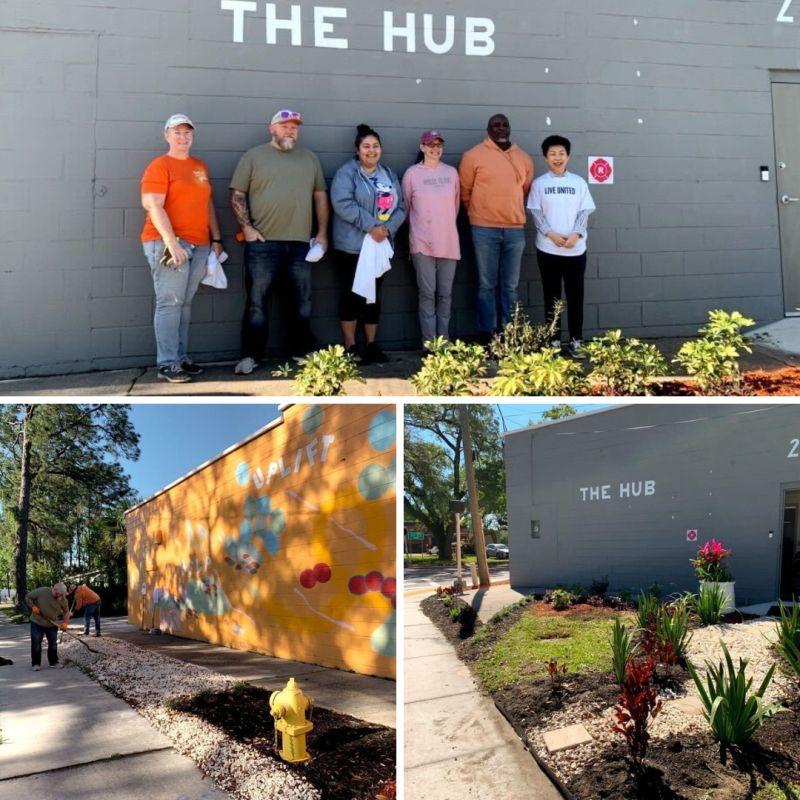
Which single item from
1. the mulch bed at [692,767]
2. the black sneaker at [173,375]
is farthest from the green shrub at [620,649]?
the black sneaker at [173,375]

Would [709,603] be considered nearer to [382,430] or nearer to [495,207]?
[382,430]

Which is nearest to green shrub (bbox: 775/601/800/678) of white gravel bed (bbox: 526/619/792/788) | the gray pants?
white gravel bed (bbox: 526/619/792/788)

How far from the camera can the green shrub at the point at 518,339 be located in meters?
6.54

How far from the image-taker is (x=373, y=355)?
705 centimetres

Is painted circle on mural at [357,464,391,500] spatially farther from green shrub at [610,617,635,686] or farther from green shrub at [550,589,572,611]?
green shrub at [610,617,635,686]

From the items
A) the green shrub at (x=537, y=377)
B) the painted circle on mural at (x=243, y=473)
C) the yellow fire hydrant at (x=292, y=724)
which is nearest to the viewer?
the yellow fire hydrant at (x=292, y=724)

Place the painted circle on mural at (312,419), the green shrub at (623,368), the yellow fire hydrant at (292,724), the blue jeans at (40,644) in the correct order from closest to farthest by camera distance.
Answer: the yellow fire hydrant at (292,724), the painted circle on mural at (312,419), the blue jeans at (40,644), the green shrub at (623,368)

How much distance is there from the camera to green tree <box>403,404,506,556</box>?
3.85 metres

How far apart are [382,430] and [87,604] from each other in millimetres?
1914

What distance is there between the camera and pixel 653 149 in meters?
7.88

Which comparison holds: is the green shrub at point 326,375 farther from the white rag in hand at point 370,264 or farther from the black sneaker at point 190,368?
the black sneaker at point 190,368

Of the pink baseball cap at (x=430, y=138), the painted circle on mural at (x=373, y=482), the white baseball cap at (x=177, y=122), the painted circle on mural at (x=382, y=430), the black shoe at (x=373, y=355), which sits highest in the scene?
the pink baseball cap at (x=430, y=138)

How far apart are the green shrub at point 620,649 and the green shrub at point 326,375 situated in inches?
97.6

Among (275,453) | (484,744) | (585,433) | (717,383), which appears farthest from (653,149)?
(484,744)
